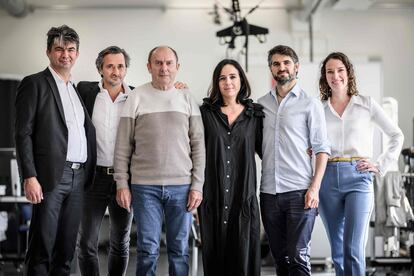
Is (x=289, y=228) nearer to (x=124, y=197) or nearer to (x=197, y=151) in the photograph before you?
(x=197, y=151)

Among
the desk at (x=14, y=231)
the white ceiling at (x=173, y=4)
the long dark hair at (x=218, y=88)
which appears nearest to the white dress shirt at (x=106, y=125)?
the long dark hair at (x=218, y=88)

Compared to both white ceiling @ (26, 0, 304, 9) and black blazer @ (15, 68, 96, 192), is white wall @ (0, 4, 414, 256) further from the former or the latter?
black blazer @ (15, 68, 96, 192)

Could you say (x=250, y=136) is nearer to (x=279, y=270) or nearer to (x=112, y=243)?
(x=279, y=270)

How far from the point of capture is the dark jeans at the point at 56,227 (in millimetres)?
2982

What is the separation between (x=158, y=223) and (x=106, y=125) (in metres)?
0.72

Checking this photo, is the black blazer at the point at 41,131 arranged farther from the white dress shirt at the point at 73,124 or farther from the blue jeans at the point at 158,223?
the blue jeans at the point at 158,223

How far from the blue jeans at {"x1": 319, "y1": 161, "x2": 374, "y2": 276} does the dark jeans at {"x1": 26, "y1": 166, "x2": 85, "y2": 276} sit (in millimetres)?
1376

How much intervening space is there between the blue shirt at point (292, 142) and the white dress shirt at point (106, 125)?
92 cm

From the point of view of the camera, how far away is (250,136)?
10.4 feet

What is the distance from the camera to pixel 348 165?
331 centimetres

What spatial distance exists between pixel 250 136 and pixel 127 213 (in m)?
0.96

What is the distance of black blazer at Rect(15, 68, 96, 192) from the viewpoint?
296 cm

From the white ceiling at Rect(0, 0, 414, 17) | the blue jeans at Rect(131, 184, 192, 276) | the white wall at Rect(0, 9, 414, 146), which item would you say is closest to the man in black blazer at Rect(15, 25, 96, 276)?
the blue jeans at Rect(131, 184, 192, 276)

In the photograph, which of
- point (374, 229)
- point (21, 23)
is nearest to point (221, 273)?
point (374, 229)
